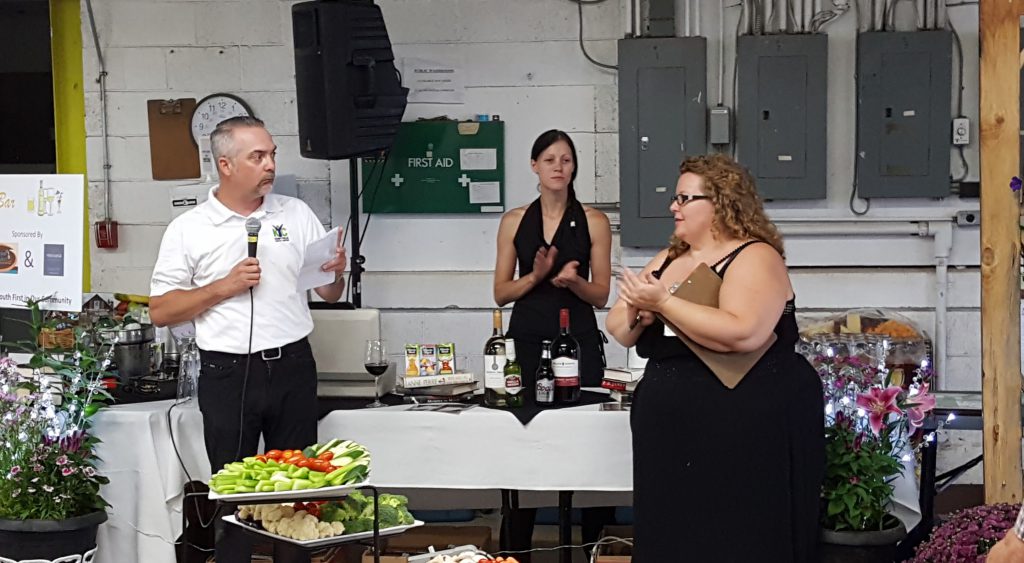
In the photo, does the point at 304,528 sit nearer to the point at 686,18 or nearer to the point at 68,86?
the point at 686,18

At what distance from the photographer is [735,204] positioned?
11.2ft

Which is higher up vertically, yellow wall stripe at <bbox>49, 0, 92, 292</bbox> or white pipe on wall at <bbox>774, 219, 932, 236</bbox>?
yellow wall stripe at <bbox>49, 0, 92, 292</bbox>

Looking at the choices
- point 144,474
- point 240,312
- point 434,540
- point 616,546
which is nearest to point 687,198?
point 240,312

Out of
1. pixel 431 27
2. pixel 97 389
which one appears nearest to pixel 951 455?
pixel 431 27

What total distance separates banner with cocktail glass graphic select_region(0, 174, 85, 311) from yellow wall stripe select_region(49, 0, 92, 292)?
1880mm

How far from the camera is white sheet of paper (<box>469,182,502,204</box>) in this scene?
585cm

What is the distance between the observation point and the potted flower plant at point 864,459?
363cm

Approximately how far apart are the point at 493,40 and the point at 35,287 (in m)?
2.55

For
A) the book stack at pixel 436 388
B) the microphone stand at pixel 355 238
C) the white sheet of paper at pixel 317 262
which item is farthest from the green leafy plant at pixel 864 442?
the microphone stand at pixel 355 238

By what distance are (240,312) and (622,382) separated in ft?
4.21

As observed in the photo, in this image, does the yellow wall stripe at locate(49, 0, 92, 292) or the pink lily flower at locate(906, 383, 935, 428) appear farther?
the yellow wall stripe at locate(49, 0, 92, 292)

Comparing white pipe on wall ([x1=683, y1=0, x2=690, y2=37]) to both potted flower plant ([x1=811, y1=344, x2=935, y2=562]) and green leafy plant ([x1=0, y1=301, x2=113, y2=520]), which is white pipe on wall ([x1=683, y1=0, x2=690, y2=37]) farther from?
green leafy plant ([x1=0, y1=301, x2=113, y2=520])

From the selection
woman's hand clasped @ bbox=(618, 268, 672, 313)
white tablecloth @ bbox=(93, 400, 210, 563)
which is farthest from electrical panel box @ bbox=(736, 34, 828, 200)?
white tablecloth @ bbox=(93, 400, 210, 563)

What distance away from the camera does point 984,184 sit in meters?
3.51
